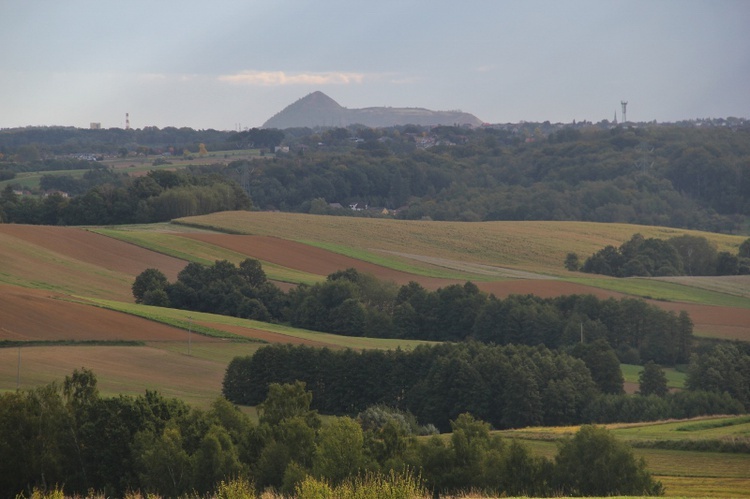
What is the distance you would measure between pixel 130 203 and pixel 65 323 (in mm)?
55337

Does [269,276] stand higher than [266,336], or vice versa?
[269,276]

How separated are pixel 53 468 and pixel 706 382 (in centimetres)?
3547

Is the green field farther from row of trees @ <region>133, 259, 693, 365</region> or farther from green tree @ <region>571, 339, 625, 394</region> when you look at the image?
green tree @ <region>571, 339, 625, 394</region>

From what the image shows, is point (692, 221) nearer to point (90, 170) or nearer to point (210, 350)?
point (90, 170)

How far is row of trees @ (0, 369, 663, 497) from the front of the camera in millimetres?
34250

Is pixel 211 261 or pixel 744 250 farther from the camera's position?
pixel 744 250

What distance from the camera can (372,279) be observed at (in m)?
83.8

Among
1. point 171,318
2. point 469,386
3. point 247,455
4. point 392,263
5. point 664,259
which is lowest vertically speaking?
point 469,386

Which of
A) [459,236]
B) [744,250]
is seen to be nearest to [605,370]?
[744,250]

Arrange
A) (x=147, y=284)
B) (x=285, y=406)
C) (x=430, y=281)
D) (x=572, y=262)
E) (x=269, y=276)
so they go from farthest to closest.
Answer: (x=572, y=262), (x=430, y=281), (x=269, y=276), (x=147, y=284), (x=285, y=406)

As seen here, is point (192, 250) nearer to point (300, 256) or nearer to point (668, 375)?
point (300, 256)

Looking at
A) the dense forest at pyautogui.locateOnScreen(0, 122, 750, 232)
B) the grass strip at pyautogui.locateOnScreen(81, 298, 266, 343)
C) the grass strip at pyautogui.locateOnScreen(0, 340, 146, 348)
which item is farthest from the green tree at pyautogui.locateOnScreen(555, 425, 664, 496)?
the dense forest at pyautogui.locateOnScreen(0, 122, 750, 232)

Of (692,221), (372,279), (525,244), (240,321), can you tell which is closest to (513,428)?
(240,321)

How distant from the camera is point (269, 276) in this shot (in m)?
87.5
